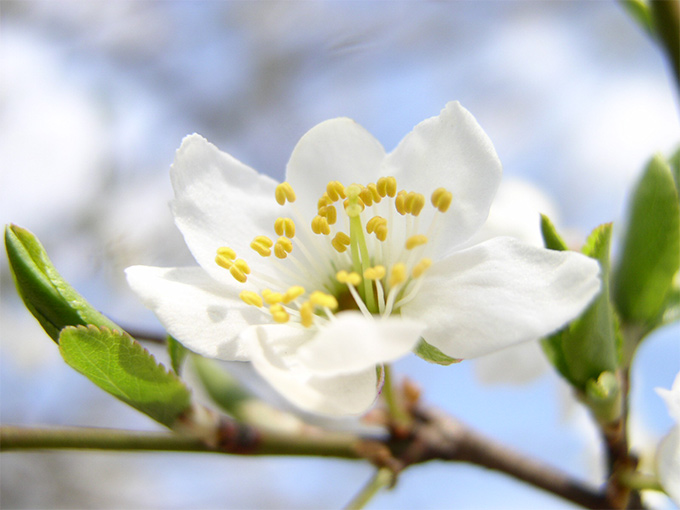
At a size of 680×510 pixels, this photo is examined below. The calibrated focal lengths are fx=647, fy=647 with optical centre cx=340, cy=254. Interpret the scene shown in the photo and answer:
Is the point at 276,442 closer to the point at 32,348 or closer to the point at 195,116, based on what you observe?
the point at 195,116

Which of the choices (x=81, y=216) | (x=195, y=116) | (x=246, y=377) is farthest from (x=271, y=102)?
(x=246, y=377)

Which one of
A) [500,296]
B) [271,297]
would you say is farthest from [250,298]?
[500,296]

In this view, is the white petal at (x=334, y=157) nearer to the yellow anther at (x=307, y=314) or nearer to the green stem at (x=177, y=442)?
the yellow anther at (x=307, y=314)

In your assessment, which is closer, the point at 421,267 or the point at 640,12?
the point at 421,267

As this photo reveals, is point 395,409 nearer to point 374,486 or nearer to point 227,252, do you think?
point 374,486

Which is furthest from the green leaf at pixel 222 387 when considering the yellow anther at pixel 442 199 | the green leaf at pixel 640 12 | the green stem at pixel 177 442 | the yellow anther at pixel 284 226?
the green leaf at pixel 640 12

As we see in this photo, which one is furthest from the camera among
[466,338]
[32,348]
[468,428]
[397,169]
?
[32,348]
